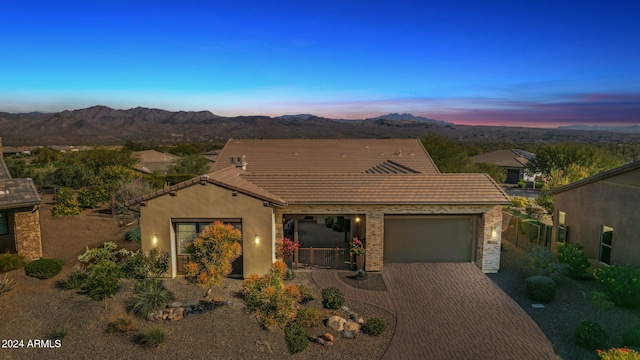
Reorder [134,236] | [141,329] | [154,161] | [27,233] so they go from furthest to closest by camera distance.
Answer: [154,161] → [134,236] → [27,233] → [141,329]

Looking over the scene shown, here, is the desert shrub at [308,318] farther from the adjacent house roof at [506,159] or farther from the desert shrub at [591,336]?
the adjacent house roof at [506,159]

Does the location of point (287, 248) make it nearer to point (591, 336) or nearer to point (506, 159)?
point (591, 336)

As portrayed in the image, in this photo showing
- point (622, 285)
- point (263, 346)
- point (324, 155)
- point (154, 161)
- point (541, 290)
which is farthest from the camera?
point (154, 161)

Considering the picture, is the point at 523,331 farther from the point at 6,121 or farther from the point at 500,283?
the point at 6,121

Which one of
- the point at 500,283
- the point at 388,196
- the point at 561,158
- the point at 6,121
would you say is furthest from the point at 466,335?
the point at 6,121

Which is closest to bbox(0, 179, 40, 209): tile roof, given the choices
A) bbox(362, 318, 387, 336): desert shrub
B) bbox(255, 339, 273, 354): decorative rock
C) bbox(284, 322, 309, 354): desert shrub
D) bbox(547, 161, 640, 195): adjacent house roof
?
bbox(255, 339, 273, 354): decorative rock

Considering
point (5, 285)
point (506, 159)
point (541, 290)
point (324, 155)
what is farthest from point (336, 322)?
point (506, 159)
